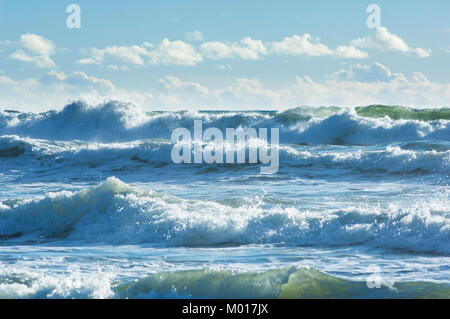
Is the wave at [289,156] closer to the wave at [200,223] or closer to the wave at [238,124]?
the wave at [238,124]

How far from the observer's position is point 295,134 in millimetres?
30891

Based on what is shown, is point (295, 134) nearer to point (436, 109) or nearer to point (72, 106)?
point (436, 109)

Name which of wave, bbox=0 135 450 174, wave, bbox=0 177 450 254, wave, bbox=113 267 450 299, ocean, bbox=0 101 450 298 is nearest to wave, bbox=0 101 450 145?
wave, bbox=0 135 450 174

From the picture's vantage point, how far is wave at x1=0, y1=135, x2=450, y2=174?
17734mm

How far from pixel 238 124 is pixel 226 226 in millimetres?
23052

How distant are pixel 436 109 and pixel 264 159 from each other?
61.1 feet

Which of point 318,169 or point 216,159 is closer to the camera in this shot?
point 318,169

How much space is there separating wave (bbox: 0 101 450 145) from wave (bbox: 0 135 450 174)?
5213 millimetres

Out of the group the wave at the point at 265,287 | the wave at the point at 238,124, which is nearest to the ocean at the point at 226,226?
the wave at the point at 265,287

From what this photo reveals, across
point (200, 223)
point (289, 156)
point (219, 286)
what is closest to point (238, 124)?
point (289, 156)
